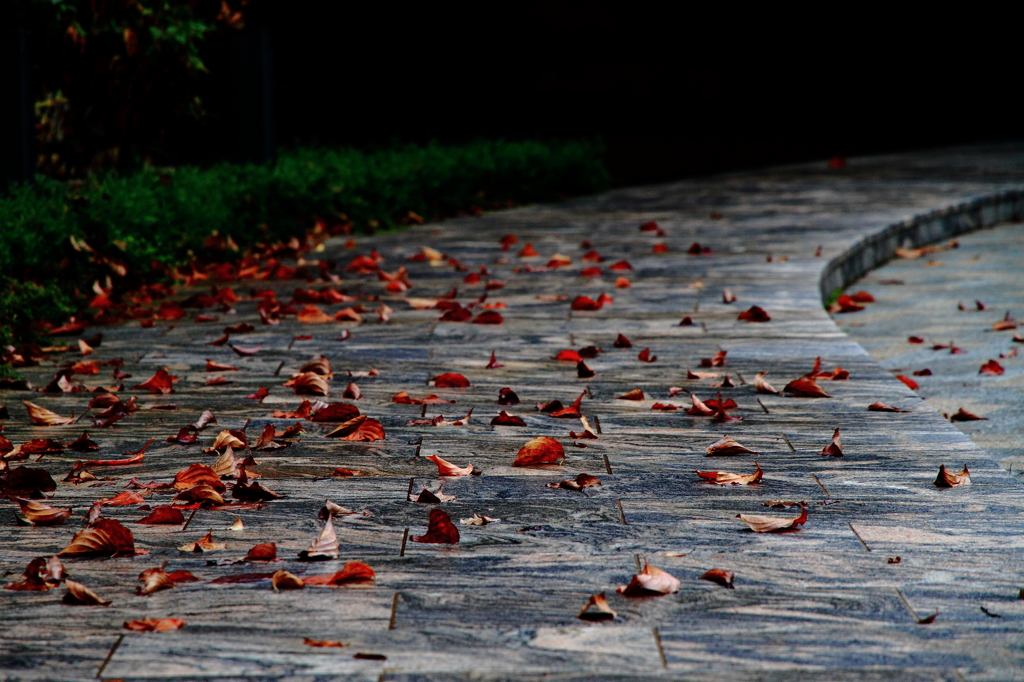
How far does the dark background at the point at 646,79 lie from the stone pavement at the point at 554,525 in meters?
5.25

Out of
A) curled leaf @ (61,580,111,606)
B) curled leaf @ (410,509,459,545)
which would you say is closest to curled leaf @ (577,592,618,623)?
curled leaf @ (410,509,459,545)

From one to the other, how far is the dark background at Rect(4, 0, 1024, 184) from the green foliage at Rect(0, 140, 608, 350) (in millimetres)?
1445

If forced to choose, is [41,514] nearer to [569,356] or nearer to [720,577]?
[720,577]

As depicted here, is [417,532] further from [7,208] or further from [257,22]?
[257,22]

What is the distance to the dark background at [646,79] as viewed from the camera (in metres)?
11.0

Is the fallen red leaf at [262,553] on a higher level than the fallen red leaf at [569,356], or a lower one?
lower

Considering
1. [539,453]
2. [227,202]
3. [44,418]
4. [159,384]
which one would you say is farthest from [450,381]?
[227,202]

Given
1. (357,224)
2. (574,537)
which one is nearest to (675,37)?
(357,224)

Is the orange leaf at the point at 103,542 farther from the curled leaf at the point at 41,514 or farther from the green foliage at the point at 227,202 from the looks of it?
the green foliage at the point at 227,202

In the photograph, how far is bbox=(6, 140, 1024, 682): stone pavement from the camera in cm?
197

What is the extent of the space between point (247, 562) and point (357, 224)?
19.0ft

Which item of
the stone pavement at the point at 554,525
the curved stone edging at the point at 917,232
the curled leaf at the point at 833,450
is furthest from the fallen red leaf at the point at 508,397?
the curved stone edging at the point at 917,232

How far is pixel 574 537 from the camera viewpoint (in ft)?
8.19

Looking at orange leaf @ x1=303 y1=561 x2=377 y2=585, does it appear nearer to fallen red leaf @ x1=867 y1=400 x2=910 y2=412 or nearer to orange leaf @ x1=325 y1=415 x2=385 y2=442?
orange leaf @ x1=325 y1=415 x2=385 y2=442
